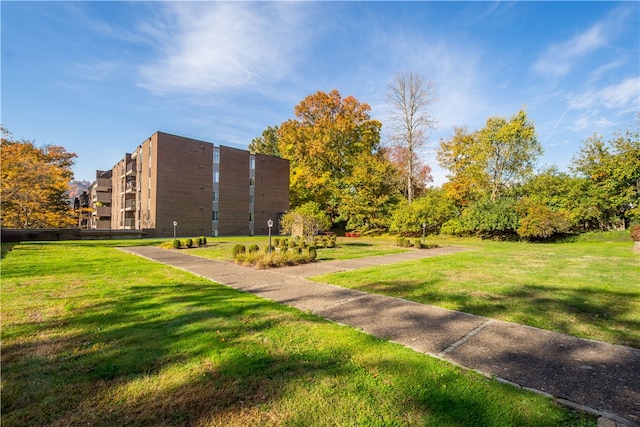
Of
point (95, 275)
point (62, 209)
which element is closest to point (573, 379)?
point (95, 275)

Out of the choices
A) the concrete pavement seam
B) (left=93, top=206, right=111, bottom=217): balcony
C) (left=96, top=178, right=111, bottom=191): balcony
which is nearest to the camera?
the concrete pavement seam

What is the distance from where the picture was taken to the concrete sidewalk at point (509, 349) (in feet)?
9.02

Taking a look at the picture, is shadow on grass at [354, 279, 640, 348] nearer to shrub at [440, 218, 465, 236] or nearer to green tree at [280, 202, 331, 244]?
green tree at [280, 202, 331, 244]

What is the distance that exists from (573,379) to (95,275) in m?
10.5

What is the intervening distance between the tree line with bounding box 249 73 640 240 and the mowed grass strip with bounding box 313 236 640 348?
14.1 m

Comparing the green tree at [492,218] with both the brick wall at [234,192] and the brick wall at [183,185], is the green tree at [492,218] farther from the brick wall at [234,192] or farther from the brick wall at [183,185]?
the brick wall at [183,185]

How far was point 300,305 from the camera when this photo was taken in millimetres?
5680

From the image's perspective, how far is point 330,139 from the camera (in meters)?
35.2

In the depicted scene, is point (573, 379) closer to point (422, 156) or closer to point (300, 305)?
point (300, 305)

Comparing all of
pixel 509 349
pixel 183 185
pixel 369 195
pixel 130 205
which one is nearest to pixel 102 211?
pixel 130 205

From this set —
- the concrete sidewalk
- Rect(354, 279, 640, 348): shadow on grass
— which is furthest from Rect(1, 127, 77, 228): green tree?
Rect(354, 279, 640, 348): shadow on grass

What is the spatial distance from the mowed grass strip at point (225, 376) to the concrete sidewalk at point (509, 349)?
12.7 inches

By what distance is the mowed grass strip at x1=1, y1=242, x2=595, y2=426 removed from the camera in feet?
7.73

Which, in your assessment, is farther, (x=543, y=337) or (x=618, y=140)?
(x=618, y=140)
